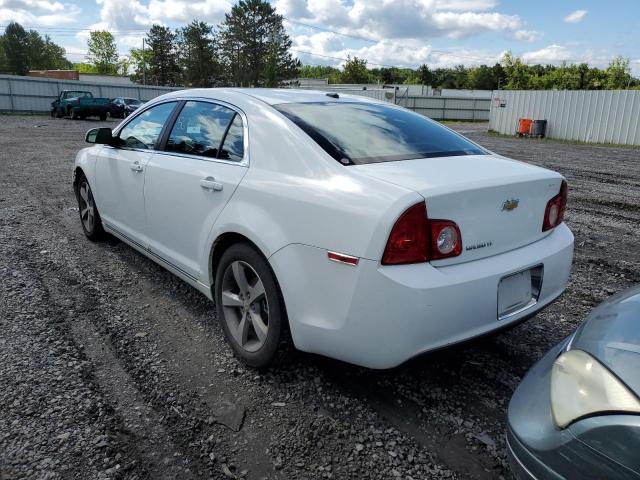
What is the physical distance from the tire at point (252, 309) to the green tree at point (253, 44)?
64.5 meters

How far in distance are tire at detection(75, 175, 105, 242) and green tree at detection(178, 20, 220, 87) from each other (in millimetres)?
66739

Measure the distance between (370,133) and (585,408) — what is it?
1.91 metres

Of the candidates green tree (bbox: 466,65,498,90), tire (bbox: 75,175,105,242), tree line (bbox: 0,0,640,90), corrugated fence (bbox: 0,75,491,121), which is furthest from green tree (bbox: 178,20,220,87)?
tire (bbox: 75,175,105,242)

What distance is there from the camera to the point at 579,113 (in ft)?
70.8

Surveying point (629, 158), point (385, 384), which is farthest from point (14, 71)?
point (385, 384)

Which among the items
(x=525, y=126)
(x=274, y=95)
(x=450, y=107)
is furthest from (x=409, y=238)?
(x=450, y=107)

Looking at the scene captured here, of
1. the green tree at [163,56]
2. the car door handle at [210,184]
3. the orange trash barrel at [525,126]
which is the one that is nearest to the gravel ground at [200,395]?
the car door handle at [210,184]

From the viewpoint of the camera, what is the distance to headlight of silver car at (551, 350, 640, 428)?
134cm

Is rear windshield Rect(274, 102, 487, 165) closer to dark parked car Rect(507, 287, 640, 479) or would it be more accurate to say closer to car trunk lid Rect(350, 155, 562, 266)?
car trunk lid Rect(350, 155, 562, 266)

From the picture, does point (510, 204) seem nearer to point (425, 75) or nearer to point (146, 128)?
point (146, 128)

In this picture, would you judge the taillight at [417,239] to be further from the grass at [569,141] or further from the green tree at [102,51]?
the green tree at [102,51]

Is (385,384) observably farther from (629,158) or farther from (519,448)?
(629,158)

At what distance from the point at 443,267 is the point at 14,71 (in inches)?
3879

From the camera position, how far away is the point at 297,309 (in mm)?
2398
